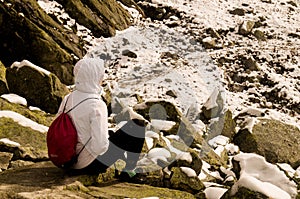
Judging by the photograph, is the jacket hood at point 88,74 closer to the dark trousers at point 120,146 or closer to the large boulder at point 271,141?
the dark trousers at point 120,146

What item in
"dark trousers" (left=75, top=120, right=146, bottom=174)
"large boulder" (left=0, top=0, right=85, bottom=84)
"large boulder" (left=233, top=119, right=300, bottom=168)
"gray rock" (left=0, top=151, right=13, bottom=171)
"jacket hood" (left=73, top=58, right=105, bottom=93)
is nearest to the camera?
"jacket hood" (left=73, top=58, right=105, bottom=93)

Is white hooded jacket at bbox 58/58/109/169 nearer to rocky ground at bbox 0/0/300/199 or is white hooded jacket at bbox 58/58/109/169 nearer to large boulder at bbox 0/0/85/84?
rocky ground at bbox 0/0/300/199

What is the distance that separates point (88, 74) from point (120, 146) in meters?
1.11

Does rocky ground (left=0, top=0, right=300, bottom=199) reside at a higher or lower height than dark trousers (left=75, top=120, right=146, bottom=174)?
lower

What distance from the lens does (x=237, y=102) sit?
13.3 m

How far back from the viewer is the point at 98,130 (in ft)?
14.4

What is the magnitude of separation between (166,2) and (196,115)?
10731 mm

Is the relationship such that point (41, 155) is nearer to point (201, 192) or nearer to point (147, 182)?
point (147, 182)

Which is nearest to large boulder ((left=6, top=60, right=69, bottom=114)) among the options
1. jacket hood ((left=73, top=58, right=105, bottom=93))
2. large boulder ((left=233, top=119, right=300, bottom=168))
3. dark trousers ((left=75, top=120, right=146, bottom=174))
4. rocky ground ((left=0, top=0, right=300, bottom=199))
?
rocky ground ((left=0, top=0, right=300, bottom=199))

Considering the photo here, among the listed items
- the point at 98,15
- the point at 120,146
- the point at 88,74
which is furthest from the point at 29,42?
the point at 88,74

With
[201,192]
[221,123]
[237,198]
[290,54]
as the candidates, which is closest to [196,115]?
[221,123]

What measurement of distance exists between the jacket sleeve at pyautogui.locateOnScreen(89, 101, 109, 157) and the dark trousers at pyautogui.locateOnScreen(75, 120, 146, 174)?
240 mm

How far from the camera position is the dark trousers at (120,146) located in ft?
15.5

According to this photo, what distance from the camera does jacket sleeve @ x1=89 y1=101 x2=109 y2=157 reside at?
435 cm
